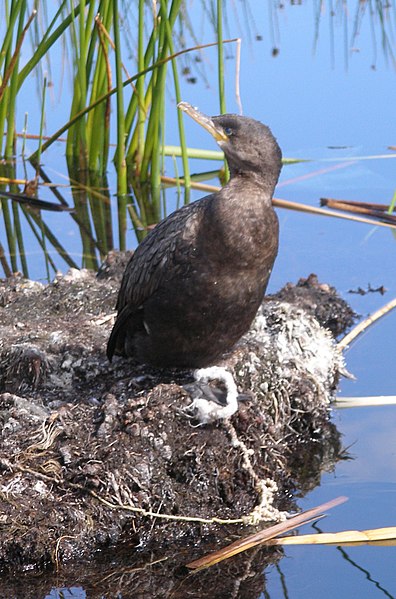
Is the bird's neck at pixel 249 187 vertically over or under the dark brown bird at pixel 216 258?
over

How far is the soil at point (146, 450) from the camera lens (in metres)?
4.02

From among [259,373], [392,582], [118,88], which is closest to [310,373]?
[259,373]

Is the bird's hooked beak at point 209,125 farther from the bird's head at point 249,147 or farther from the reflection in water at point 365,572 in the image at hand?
the reflection in water at point 365,572

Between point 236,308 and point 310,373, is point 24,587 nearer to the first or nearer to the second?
point 236,308

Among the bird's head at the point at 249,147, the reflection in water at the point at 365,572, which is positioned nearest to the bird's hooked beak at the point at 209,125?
the bird's head at the point at 249,147

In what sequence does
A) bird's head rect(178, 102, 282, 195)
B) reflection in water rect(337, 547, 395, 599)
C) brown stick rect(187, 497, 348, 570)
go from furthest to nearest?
bird's head rect(178, 102, 282, 195) < brown stick rect(187, 497, 348, 570) < reflection in water rect(337, 547, 395, 599)

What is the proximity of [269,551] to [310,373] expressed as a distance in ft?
3.71

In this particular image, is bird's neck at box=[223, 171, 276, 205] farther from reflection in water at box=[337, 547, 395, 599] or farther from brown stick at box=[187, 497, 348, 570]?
reflection in water at box=[337, 547, 395, 599]

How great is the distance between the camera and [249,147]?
164 inches

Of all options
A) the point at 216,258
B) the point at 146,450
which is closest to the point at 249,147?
the point at 216,258

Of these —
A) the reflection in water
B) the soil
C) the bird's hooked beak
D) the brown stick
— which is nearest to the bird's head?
the bird's hooked beak

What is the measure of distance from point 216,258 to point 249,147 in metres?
0.43

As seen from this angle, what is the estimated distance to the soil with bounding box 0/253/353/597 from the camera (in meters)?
4.02

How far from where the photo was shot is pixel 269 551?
161 inches
